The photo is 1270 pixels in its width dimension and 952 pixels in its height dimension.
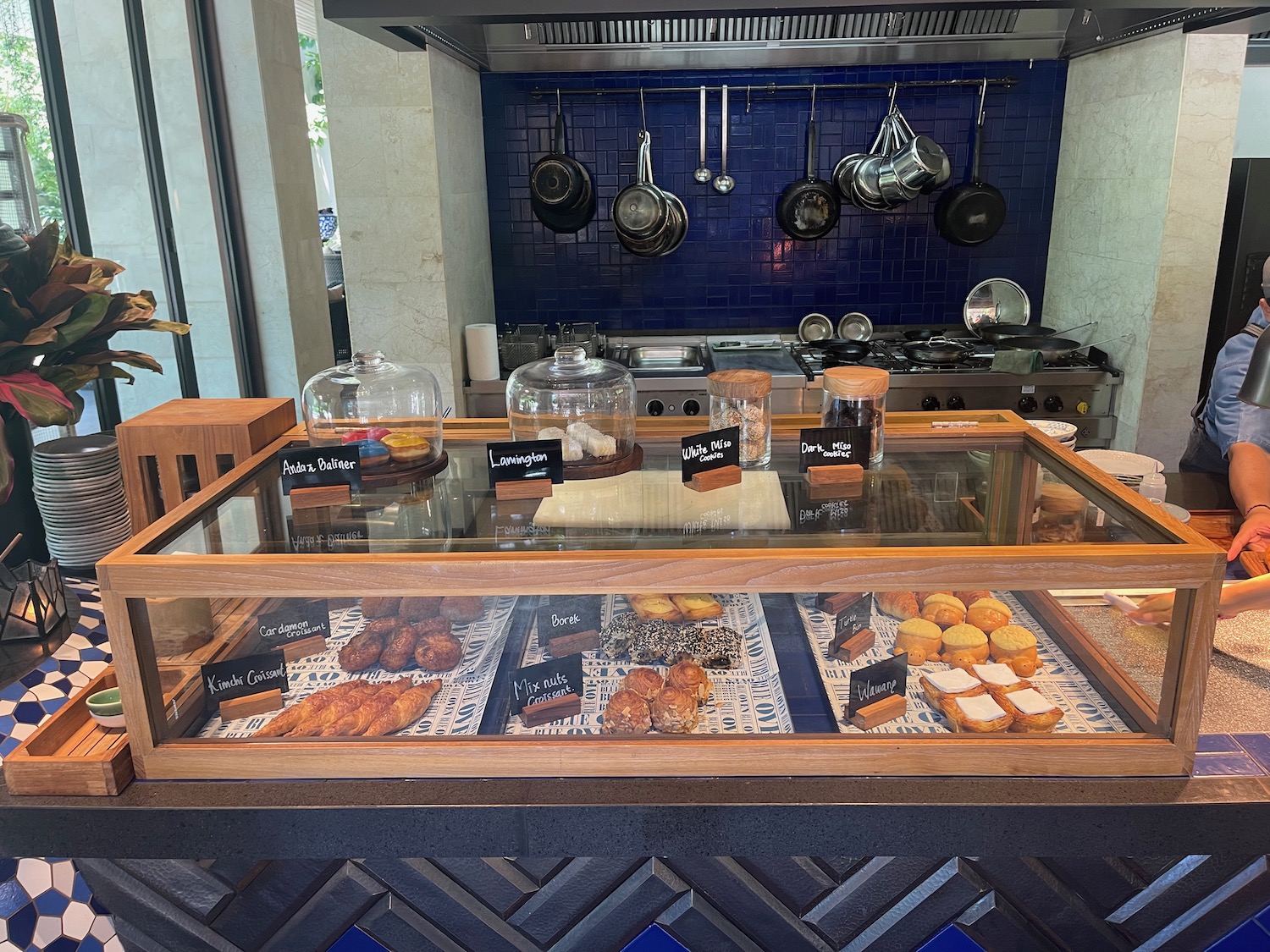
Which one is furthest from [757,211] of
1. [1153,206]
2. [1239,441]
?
[1239,441]

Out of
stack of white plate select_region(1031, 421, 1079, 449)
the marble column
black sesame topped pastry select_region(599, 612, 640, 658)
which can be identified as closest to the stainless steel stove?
the marble column

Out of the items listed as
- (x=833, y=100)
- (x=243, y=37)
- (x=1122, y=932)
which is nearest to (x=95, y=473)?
(x=1122, y=932)

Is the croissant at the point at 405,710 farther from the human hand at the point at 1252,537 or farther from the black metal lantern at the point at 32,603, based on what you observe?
the human hand at the point at 1252,537

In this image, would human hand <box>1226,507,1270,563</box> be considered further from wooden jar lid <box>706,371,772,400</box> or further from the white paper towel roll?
the white paper towel roll

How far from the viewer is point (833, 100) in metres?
4.26

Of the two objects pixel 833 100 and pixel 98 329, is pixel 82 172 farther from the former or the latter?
pixel 833 100

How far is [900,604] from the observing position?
1.53 metres

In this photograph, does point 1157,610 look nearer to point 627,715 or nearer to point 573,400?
point 627,715

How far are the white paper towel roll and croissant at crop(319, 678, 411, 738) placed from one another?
256cm

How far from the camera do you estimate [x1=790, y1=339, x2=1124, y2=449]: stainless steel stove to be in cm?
384

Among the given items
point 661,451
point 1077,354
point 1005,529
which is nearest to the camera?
point 1005,529

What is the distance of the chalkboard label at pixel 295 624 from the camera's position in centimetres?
149

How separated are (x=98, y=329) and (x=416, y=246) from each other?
5.61 feet

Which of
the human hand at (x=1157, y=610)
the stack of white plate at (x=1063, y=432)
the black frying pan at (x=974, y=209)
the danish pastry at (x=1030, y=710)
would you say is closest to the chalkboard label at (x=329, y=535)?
the danish pastry at (x=1030, y=710)
